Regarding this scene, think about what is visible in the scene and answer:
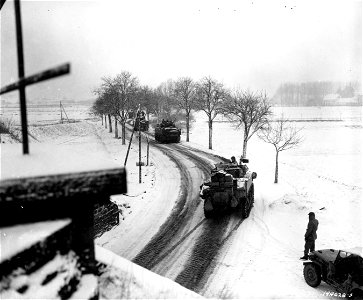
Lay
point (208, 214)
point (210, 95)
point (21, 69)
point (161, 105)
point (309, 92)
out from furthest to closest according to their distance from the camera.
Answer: point (309, 92) < point (161, 105) < point (210, 95) < point (208, 214) < point (21, 69)

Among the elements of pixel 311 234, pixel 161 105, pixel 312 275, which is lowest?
pixel 312 275

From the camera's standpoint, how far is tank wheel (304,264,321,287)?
348 inches

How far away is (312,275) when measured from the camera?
8945mm

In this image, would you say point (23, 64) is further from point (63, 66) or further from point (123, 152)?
point (123, 152)

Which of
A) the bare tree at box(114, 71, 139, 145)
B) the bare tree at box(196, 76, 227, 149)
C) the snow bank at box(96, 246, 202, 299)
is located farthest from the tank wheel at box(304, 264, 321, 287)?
the bare tree at box(114, 71, 139, 145)

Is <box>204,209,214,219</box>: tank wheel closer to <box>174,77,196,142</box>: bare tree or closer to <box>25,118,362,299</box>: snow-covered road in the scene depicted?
<box>25,118,362,299</box>: snow-covered road

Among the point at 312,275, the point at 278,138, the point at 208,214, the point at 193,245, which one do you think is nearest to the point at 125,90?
the point at 278,138

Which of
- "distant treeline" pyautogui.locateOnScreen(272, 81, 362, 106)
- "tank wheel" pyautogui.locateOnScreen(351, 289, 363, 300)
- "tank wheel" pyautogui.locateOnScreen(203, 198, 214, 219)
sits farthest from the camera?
"distant treeline" pyautogui.locateOnScreen(272, 81, 362, 106)

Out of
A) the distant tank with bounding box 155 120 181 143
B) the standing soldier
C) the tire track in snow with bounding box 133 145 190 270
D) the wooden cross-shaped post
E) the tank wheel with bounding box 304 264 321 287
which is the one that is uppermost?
the wooden cross-shaped post

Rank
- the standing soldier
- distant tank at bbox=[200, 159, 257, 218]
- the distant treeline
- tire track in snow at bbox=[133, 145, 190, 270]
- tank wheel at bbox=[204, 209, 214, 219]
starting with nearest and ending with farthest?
1. the standing soldier
2. tire track in snow at bbox=[133, 145, 190, 270]
3. distant tank at bbox=[200, 159, 257, 218]
4. tank wheel at bbox=[204, 209, 214, 219]
5. the distant treeline

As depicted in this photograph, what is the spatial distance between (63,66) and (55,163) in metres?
0.62

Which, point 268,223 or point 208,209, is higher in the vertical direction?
point 208,209

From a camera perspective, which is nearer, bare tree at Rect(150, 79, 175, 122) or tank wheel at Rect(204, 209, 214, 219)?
tank wheel at Rect(204, 209, 214, 219)

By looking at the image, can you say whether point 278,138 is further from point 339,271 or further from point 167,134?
point 339,271
